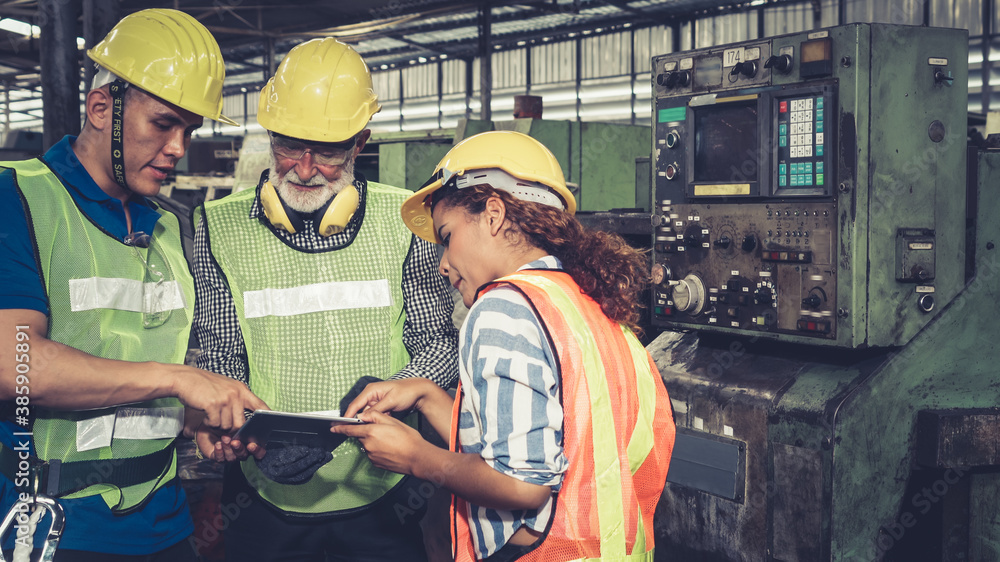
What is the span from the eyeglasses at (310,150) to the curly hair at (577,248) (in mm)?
594

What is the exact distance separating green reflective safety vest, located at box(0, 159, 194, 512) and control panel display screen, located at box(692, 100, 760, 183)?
175 centimetres

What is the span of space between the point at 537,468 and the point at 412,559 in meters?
0.79

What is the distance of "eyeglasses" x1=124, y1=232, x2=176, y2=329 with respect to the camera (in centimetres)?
163

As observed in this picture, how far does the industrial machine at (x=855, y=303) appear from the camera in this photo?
7.69 feet

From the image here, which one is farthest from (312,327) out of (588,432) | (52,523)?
(588,432)

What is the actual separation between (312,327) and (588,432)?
0.85 metres

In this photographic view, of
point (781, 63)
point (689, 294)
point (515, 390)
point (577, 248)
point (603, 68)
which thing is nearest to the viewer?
point (515, 390)

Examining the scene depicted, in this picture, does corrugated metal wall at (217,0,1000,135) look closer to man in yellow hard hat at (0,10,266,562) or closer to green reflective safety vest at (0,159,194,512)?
man in yellow hard hat at (0,10,266,562)

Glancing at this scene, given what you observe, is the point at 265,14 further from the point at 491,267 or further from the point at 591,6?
the point at 491,267

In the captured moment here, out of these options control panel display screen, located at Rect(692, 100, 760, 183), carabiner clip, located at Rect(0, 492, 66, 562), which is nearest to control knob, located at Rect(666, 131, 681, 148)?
control panel display screen, located at Rect(692, 100, 760, 183)

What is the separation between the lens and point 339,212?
190cm

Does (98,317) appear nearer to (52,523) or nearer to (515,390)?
(52,523)

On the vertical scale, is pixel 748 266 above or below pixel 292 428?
above

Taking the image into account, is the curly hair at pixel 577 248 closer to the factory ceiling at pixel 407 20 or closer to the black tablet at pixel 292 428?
the black tablet at pixel 292 428
